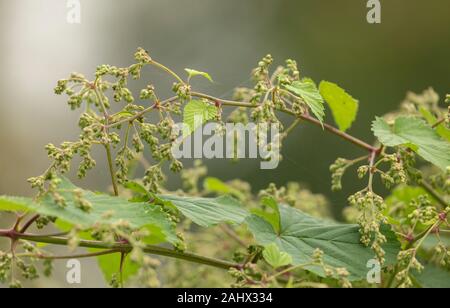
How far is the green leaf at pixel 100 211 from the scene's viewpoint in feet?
3.19

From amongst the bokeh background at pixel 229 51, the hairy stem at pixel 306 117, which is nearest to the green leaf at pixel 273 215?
the hairy stem at pixel 306 117

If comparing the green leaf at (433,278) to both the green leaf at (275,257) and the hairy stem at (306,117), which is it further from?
the green leaf at (275,257)

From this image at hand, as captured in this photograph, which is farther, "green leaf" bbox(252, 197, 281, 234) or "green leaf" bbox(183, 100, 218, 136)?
"green leaf" bbox(252, 197, 281, 234)

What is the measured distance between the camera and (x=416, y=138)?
53.1 inches

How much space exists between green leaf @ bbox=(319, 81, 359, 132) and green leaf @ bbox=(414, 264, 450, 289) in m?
0.38

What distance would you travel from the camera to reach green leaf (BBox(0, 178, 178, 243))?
0.97 m

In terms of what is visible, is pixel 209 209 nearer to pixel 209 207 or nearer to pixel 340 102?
pixel 209 207

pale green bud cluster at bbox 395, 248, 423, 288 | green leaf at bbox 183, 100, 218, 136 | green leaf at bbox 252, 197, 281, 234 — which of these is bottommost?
pale green bud cluster at bbox 395, 248, 423, 288

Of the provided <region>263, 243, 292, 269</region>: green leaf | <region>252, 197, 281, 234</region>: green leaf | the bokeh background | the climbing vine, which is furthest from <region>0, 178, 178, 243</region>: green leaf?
the bokeh background

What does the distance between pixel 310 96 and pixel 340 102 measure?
309 mm

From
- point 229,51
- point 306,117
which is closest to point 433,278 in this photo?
point 306,117

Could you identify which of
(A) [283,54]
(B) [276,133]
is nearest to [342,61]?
(A) [283,54]

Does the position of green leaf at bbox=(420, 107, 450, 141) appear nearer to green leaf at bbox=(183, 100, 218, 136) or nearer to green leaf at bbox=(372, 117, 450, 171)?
green leaf at bbox=(372, 117, 450, 171)
